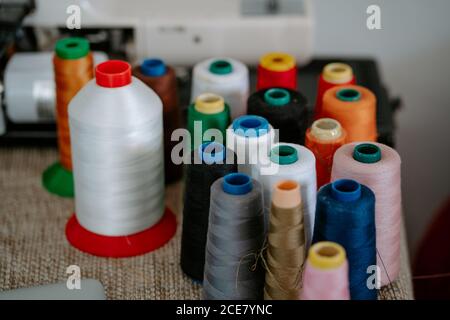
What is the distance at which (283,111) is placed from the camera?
45.9 inches

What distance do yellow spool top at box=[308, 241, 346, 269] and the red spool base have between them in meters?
0.41

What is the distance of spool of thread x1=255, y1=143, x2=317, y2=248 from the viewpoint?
1036 millimetres

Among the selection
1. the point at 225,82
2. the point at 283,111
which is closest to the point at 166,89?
the point at 225,82

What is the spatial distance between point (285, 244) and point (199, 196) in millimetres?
158

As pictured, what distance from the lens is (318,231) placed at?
98cm

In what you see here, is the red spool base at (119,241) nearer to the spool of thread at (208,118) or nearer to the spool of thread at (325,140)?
the spool of thread at (208,118)

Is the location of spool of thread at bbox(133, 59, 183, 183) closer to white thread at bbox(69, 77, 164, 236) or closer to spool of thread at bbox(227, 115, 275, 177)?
white thread at bbox(69, 77, 164, 236)

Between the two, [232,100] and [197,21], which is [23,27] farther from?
[232,100]

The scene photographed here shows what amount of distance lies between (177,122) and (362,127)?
0.32 meters

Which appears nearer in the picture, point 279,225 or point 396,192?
point 279,225

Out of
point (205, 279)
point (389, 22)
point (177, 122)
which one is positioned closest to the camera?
point (205, 279)

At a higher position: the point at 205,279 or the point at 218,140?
the point at 218,140

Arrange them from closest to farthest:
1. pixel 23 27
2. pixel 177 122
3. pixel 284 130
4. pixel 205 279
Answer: pixel 205 279, pixel 284 130, pixel 177 122, pixel 23 27
